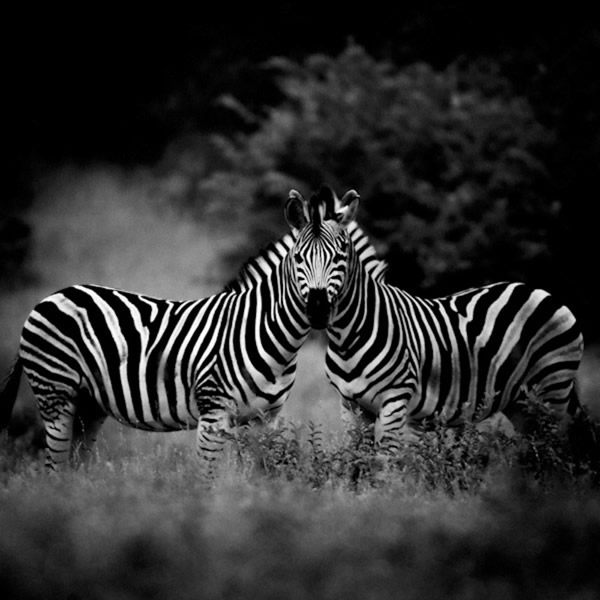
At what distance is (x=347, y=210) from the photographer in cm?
693

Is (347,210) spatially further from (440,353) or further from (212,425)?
(212,425)

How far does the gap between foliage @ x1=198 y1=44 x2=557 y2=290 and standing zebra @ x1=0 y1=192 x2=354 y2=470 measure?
9.82 m

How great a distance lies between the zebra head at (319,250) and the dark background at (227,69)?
10933 millimetres

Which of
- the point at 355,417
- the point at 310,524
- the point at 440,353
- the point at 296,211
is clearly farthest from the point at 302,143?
the point at 310,524

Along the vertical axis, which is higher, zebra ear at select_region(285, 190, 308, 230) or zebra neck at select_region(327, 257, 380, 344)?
zebra ear at select_region(285, 190, 308, 230)

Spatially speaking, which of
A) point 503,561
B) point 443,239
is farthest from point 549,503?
point 443,239

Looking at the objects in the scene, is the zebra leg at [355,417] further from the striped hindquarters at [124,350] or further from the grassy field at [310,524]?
the striped hindquarters at [124,350]

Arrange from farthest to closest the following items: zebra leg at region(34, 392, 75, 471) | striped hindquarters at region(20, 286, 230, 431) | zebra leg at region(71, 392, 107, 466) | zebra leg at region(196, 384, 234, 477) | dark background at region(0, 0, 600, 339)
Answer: dark background at region(0, 0, 600, 339) < zebra leg at region(71, 392, 107, 466) < zebra leg at region(34, 392, 75, 471) < striped hindquarters at region(20, 286, 230, 431) < zebra leg at region(196, 384, 234, 477)

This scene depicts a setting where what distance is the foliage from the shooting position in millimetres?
17156

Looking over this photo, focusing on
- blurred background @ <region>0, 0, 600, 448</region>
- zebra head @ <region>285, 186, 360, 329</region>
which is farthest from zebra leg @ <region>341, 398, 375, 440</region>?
blurred background @ <region>0, 0, 600, 448</region>

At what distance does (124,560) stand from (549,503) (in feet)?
7.59

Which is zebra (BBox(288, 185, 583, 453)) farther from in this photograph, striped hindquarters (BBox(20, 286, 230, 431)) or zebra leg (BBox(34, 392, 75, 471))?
zebra leg (BBox(34, 392, 75, 471))

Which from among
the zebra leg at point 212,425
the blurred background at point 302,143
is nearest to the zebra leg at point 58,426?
the zebra leg at point 212,425

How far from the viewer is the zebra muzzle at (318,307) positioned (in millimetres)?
6461
